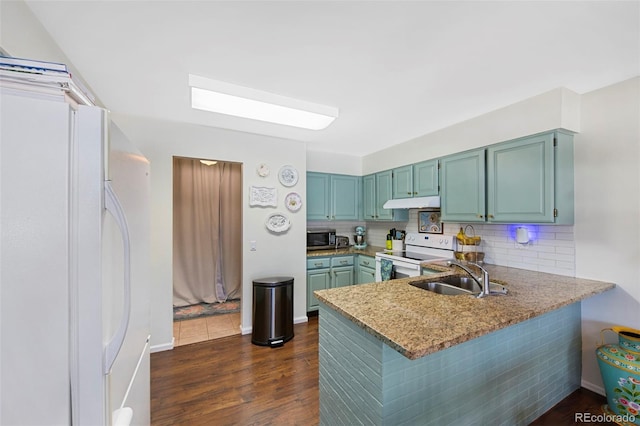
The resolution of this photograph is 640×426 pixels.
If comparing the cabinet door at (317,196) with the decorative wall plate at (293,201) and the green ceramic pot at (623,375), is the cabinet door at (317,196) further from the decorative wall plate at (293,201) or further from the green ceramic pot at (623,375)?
the green ceramic pot at (623,375)

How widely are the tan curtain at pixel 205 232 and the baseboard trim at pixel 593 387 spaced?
13.2 feet

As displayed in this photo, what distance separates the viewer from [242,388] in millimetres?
2117

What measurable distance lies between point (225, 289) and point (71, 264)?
372 cm

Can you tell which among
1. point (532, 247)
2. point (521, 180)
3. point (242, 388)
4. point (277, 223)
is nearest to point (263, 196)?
point (277, 223)

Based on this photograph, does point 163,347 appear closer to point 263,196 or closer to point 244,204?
point 244,204

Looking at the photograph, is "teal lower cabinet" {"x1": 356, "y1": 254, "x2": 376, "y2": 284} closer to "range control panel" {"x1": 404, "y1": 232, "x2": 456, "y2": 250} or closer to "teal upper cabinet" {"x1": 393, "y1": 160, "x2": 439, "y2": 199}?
"range control panel" {"x1": 404, "y1": 232, "x2": 456, "y2": 250}

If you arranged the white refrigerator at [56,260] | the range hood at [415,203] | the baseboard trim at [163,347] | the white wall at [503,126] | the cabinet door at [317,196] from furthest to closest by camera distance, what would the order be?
1. the cabinet door at [317,196]
2. the range hood at [415,203]
3. the baseboard trim at [163,347]
4. the white wall at [503,126]
5. the white refrigerator at [56,260]

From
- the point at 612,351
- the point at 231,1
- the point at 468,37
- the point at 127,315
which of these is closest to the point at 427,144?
the point at 468,37

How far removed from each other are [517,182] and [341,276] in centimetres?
243

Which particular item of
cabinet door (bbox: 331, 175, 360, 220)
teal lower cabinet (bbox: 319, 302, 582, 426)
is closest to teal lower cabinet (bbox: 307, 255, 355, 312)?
cabinet door (bbox: 331, 175, 360, 220)

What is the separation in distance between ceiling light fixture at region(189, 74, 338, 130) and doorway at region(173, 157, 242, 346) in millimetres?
1677

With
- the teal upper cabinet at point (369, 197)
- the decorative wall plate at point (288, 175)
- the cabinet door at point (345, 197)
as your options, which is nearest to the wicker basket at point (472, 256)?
the teal upper cabinet at point (369, 197)

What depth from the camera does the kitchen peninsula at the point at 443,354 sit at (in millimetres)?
1141

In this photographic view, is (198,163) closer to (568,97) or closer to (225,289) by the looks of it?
(225,289)
